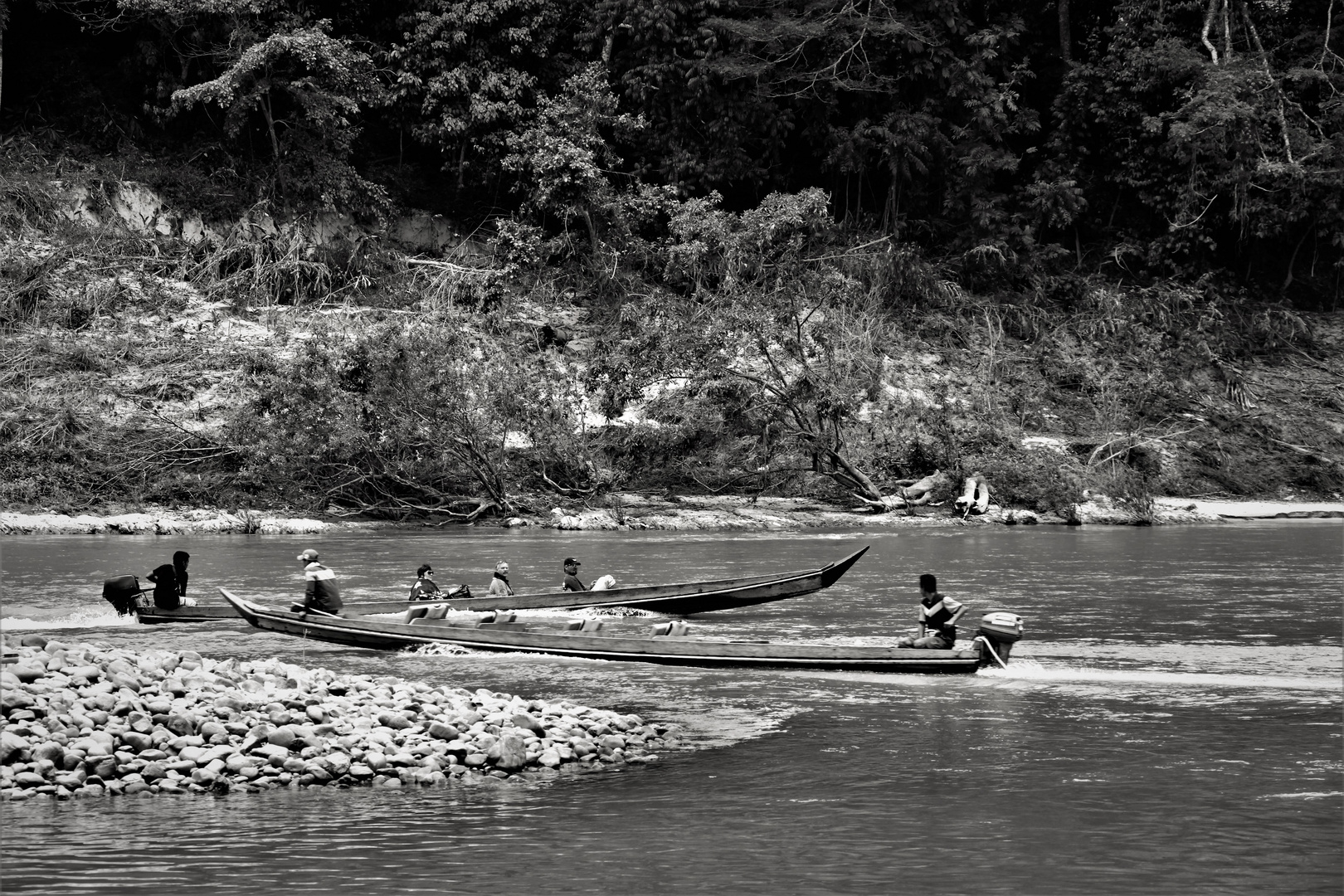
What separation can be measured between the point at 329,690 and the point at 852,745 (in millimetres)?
3929

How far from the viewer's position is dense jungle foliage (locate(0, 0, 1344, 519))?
30234 mm

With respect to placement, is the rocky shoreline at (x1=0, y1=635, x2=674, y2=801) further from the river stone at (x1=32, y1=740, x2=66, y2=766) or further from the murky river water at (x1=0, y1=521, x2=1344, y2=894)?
the murky river water at (x1=0, y1=521, x2=1344, y2=894)

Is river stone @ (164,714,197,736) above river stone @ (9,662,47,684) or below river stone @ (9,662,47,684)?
below

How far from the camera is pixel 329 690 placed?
10789mm

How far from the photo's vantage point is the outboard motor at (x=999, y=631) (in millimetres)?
12977

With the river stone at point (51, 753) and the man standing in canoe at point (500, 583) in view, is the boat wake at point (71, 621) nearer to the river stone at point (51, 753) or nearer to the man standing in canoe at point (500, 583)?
the man standing in canoe at point (500, 583)

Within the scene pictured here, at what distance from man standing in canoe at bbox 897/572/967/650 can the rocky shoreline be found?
3.43 m

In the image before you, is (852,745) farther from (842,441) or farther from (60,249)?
(60,249)

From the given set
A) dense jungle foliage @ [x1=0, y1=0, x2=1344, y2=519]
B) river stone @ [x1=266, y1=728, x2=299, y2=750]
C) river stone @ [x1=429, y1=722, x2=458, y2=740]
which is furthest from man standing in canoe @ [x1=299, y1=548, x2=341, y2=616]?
dense jungle foliage @ [x1=0, y1=0, x2=1344, y2=519]

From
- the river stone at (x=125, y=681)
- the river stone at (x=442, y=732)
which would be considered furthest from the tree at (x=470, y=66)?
the river stone at (x=442, y=732)

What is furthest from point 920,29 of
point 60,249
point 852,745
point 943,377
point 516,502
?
point 852,745

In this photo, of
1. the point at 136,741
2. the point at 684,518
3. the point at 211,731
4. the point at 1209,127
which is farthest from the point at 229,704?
the point at 1209,127

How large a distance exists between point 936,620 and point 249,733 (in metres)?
6.55

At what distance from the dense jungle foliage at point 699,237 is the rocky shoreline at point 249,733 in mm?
18412
